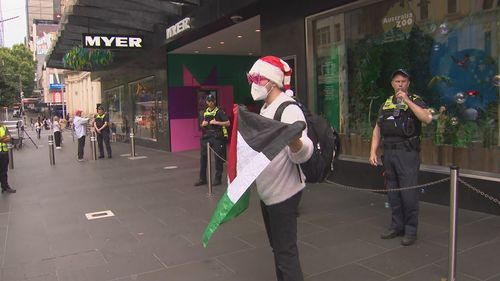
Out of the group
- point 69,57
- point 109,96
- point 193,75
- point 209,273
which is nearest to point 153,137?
point 193,75

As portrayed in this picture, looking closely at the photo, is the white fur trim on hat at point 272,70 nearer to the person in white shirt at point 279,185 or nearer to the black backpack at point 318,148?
the person in white shirt at point 279,185

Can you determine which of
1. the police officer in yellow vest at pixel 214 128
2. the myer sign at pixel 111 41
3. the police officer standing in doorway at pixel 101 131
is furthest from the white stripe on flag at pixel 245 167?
the police officer standing in doorway at pixel 101 131

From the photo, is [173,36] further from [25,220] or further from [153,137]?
[25,220]

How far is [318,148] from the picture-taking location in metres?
2.88

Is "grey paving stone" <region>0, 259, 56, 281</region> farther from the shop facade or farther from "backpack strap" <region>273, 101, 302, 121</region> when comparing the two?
the shop facade

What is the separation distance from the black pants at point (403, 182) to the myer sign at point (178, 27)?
26.5 feet

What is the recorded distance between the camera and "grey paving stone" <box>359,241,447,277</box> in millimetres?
4102

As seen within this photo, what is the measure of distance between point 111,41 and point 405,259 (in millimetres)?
11304

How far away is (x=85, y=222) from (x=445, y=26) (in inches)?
229

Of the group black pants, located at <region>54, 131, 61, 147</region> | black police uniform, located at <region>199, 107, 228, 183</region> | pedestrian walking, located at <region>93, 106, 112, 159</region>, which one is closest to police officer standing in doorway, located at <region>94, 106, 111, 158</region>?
pedestrian walking, located at <region>93, 106, 112, 159</region>

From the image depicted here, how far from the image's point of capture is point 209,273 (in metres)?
4.20

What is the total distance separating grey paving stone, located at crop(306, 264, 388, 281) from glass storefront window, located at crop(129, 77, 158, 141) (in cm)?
1371

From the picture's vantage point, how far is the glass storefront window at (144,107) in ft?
57.0

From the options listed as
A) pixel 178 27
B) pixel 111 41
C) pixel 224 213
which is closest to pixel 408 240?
pixel 224 213
